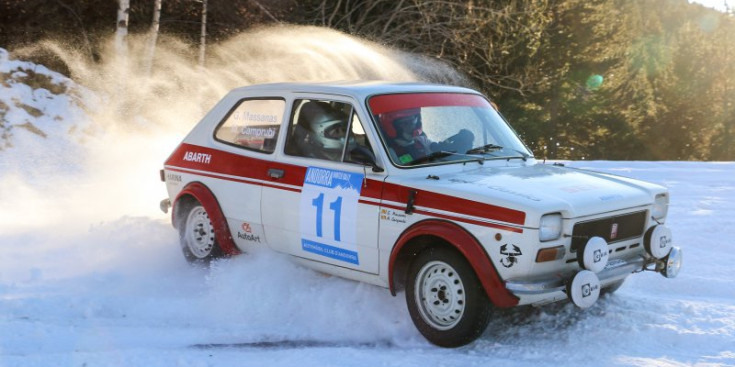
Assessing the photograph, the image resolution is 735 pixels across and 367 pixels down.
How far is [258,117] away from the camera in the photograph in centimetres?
681

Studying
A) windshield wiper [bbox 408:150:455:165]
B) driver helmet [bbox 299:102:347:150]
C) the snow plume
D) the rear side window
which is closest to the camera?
windshield wiper [bbox 408:150:455:165]

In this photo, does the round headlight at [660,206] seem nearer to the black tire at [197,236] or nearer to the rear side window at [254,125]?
the rear side window at [254,125]

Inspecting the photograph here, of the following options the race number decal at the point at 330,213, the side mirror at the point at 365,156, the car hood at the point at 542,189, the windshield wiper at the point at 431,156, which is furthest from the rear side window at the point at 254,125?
the car hood at the point at 542,189

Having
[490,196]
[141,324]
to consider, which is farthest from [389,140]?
[141,324]

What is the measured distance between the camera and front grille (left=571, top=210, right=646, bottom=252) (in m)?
5.12

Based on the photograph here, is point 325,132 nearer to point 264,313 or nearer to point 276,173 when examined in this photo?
point 276,173

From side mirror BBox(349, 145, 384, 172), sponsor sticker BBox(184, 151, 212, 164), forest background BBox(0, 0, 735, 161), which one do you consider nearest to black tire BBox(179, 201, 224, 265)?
sponsor sticker BBox(184, 151, 212, 164)

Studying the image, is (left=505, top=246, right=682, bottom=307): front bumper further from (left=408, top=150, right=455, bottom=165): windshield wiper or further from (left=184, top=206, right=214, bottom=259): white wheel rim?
(left=184, top=206, right=214, bottom=259): white wheel rim

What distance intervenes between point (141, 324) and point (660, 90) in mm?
56920

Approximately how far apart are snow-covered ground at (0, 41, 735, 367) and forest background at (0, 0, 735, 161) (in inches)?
498

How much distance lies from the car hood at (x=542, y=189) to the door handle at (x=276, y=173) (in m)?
1.23

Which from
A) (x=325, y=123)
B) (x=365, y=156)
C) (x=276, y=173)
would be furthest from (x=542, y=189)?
(x=276, y=173)

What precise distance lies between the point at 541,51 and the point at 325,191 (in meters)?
28.7

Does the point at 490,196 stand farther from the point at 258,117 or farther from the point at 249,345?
the point at 258,117
